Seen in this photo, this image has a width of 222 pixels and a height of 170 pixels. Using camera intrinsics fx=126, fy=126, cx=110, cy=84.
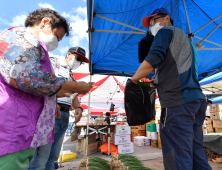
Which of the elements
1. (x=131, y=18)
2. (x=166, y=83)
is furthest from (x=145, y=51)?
(x=131, y=18)

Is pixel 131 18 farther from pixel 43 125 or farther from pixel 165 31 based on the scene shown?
pixel 43 125

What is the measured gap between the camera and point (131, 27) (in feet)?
7.92

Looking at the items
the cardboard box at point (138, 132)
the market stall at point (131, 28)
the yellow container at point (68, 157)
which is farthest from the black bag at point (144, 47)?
the cardboard box at point (138, 132)

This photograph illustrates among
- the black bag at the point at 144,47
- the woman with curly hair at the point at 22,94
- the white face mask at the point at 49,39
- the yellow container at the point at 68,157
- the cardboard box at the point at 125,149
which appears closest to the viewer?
the woman with curly hair at the point at 22,94

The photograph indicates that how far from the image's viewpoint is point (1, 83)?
63 centimetres

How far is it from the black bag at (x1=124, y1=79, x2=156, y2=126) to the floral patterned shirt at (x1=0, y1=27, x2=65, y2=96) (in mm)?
984

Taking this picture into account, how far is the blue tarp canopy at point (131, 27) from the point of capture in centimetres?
215

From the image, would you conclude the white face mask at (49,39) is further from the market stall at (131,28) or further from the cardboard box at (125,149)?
the cardboard box at (125,149)

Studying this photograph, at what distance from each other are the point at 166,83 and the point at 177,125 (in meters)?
0.38

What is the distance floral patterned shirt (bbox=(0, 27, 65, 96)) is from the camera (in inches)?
24.0

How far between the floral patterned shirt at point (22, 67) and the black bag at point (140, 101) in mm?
984

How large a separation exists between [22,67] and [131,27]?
2.22 metres

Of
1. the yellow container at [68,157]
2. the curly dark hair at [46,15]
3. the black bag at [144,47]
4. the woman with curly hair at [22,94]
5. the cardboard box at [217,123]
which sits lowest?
the yellow container at [68,157]

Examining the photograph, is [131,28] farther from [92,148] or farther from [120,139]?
[92,148]
